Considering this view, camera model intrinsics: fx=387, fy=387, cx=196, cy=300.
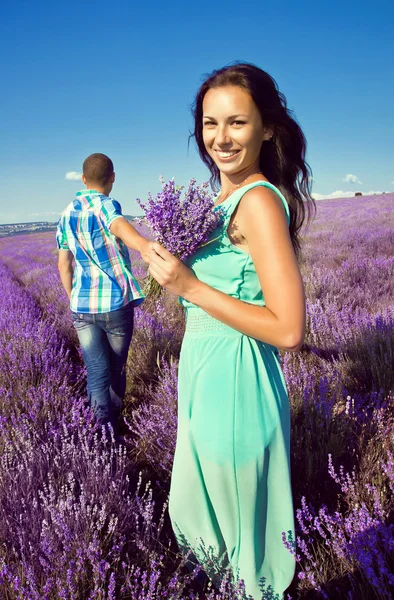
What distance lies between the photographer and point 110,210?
2205mm

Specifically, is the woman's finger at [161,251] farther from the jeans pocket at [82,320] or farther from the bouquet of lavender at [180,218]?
the jeans pocket at [82,320]

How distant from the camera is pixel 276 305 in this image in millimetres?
1003

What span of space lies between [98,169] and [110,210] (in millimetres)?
647

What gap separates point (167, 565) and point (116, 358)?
146 centimetres

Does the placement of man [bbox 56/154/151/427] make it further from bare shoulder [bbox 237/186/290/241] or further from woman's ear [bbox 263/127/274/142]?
bare shoulder [bbox 237/186/290/241]

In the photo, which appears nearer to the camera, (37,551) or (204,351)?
(204,351)

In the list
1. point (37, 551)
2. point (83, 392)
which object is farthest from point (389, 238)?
point (37, 551)

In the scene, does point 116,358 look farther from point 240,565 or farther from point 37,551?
point 240,565

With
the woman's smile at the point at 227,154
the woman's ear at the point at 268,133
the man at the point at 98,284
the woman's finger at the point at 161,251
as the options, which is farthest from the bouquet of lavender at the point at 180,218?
the man at the point at 98,284

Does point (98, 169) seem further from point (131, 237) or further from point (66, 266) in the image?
point (131, 237)

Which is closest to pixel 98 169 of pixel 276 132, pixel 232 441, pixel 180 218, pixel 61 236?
pixel 61 236

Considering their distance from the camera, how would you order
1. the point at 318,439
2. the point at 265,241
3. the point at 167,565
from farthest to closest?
1. the point at 318,439
2. the point at 167,565
3. the point at 265,241

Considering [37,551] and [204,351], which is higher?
[204,351]

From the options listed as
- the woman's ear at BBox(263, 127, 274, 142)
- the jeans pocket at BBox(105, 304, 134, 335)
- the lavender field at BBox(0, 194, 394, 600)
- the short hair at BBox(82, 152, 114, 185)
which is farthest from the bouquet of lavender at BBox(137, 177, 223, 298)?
the short hair at BBox(82, 152, 114, 185)
